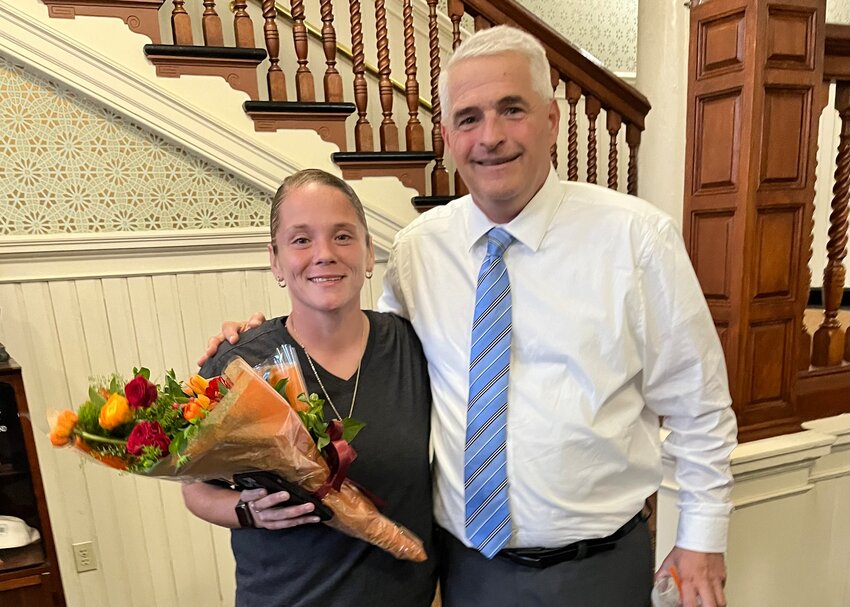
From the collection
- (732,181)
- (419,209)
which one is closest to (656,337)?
(732,181)

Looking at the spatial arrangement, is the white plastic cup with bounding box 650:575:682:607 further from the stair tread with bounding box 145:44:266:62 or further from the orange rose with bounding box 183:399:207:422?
the stair tread with bounding box 145:44:266:62

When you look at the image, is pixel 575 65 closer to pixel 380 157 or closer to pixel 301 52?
pixel 380 157

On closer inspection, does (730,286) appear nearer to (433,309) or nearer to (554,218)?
(554,218)

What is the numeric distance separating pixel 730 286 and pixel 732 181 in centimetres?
27

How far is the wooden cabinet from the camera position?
1724 millimetres

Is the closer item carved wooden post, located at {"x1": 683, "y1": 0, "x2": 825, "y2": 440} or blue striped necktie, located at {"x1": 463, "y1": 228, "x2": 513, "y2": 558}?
blue striped necktie, located at {"x1": 463, "y1": 228, "x2": 513, "y2": 558}

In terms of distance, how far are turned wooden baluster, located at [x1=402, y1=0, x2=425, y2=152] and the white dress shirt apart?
1206 millimetres

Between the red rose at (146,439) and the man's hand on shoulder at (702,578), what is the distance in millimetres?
1038

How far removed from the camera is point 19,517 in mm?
Answer: 1820

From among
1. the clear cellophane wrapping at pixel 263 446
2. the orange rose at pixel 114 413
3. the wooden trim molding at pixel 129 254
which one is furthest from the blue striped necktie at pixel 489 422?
the wooden trim molding at pixel 129 254

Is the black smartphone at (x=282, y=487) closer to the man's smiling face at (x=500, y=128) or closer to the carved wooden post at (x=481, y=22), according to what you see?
the man's smiling face at (x=500, y=128)

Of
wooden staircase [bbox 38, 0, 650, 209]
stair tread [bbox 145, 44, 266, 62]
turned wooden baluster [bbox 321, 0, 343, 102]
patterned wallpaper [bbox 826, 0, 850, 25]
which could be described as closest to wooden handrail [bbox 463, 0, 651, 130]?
wooden staircase [bbox 38, 0, 650, 209]

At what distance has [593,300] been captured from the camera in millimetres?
1073

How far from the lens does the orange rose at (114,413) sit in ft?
2.60
